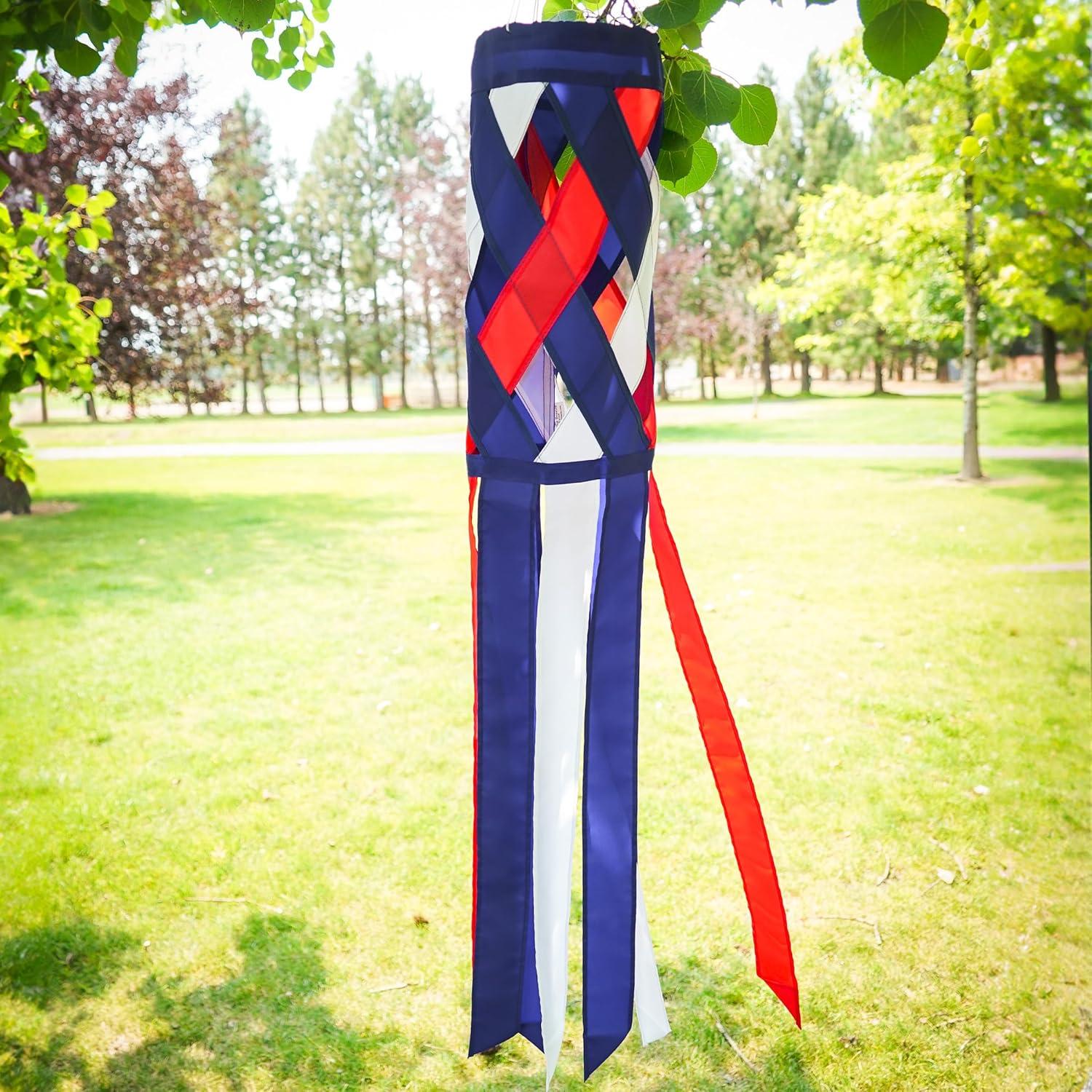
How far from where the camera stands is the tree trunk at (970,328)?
26.9 feet

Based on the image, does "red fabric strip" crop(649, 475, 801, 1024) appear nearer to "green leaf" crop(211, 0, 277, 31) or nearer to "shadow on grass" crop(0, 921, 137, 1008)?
"green leaf" crop(211, 0, 277, 31)

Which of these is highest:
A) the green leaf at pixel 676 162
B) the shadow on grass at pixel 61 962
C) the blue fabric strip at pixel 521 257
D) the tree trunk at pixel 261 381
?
the tree trunk at pixel 261 381

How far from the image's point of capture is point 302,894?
2467mm

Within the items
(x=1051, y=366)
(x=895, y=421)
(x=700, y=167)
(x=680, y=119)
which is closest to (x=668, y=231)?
(x=895, y=421)

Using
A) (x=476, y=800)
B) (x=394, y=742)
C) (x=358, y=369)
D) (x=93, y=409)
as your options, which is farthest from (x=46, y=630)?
(x=358, y=369)

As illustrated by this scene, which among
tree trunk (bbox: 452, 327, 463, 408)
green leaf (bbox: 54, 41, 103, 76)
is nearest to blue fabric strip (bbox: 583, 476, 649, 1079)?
green leaf (bbox: 54, 41, 103, 76)

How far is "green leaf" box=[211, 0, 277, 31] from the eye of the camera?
1345mm

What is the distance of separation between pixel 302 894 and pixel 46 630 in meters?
2.93

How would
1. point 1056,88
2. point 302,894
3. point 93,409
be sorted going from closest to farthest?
point 302,894
point 1056,88
point 93,409

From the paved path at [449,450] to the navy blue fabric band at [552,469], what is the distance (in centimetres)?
1027

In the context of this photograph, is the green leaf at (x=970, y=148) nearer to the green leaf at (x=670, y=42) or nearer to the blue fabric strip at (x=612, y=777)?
the green leaf at (x=670, y=42)

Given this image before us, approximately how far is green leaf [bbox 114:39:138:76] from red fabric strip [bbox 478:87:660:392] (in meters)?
0.69

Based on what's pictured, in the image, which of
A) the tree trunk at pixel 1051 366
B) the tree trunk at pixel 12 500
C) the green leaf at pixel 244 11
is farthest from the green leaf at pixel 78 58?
the tree trunk at pixel 1051 366

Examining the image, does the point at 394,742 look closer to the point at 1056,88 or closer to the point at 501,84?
the point at 501,84
